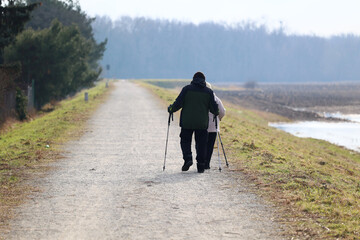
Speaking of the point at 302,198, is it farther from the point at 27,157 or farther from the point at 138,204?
the point at 27,157

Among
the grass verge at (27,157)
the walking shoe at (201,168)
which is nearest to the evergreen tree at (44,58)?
the grass verge at (27,157)

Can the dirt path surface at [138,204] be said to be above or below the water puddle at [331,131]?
above

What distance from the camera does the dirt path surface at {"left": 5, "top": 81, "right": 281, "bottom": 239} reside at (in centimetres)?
680

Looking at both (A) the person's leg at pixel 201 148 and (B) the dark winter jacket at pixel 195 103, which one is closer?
(B) the dark winter jacket at pixel 195 103

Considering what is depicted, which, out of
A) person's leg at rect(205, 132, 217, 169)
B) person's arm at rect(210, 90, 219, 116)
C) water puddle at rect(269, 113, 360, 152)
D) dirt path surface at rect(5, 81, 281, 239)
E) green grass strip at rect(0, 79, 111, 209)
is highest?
person's arm at rect(210, 90, 219, 116)

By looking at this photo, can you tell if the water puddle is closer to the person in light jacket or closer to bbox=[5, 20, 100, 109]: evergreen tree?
bbox=[5, 20, 100, 109]: evergreen tree

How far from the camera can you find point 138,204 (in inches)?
322

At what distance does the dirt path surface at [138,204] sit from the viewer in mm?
6797

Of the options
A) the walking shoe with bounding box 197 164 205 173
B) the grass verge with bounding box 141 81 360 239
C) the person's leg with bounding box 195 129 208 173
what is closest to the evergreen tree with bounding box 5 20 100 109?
the grass verge with bounding box 141 81 360 239

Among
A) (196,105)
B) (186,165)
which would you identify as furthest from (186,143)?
(196,105)

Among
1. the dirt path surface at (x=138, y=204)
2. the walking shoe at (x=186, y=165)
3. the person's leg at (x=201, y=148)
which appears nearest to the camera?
the dirt path surface at (x=138, y=204)

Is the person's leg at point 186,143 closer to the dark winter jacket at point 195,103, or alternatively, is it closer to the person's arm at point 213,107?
the dark winter jacket at point 195,103

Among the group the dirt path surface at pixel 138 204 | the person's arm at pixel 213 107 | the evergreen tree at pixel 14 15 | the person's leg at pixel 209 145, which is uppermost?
the evergreen tree at pixel 14 15

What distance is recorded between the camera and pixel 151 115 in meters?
26.2
